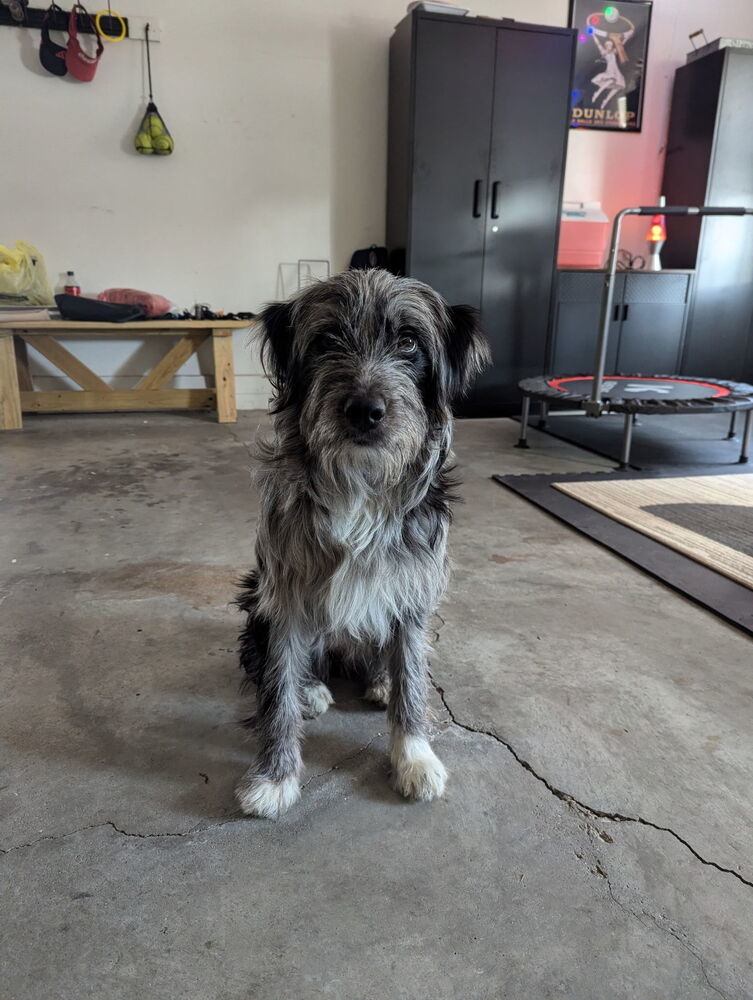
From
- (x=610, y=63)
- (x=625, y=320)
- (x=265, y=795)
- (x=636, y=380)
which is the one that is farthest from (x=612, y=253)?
(x=265, y=795)

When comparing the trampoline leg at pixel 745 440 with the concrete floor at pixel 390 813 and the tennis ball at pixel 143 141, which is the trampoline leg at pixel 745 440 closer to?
the concrete floor at pixel 390 813

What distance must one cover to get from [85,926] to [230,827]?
30 cm

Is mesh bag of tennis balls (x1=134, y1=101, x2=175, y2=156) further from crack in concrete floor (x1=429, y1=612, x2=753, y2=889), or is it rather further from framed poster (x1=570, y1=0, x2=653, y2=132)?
crack in concrete floor (x1=429, y1=612, x2=753, y2=889)

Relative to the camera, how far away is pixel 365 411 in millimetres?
1218

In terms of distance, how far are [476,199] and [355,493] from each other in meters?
4.81

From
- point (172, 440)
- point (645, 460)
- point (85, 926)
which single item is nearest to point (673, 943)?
point (85, 926)

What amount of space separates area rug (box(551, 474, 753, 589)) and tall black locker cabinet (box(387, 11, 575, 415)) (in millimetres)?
2373

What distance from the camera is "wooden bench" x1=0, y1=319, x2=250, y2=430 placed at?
502 centimetres

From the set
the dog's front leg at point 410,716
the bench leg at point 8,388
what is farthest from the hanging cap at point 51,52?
the dog's front leg at point 410,716

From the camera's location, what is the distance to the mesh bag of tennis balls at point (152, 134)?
526cm

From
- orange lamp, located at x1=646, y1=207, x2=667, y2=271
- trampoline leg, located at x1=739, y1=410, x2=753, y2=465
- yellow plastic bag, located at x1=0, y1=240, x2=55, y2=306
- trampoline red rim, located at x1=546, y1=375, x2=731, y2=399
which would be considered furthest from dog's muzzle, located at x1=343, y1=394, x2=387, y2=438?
orange lamp, located at x1=646, y1=207, x2=667, y2=271

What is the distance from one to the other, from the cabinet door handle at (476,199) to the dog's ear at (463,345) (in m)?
4.47

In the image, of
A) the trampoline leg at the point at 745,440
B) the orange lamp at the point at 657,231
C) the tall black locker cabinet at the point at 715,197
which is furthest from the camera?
the orange lamp at the point at 657,231

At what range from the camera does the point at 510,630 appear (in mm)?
2123
